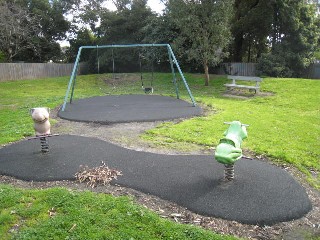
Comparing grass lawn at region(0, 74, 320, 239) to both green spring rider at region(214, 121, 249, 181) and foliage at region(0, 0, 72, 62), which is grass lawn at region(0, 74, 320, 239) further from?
foliage at region(0, 0, 72, 62)

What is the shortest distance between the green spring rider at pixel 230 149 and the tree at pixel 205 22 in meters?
12.7

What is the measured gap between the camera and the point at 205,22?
1684cm

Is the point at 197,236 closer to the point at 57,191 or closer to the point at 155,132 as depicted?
the point at 57,191

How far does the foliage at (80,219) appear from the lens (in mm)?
3533

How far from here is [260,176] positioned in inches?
201

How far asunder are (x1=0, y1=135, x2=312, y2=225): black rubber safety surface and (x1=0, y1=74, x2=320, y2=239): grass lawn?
0.58 meters

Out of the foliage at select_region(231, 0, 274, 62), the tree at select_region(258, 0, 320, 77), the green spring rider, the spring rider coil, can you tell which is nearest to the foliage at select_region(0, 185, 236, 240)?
the green spring rider

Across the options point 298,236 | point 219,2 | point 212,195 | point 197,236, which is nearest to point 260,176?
point 212,195

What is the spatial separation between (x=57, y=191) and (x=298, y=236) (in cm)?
316

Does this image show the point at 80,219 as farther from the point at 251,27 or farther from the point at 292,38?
the point at 251,27

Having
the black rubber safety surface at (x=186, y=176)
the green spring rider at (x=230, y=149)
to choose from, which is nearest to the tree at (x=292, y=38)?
the black rubber safety surface at (x=186, y=176)

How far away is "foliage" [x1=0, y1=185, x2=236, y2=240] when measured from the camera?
3.53m

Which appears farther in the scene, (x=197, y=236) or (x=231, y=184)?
(x=231, y=184)

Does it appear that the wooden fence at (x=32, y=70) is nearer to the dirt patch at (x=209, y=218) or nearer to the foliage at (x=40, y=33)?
the foliage at (x=40, y=33)
